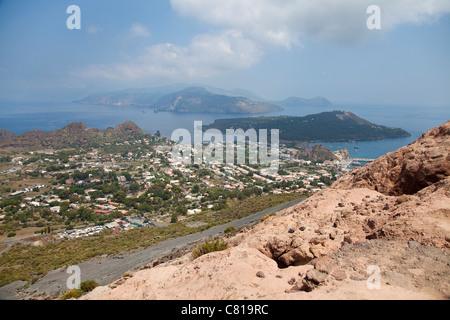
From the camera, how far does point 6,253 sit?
53.6 feet

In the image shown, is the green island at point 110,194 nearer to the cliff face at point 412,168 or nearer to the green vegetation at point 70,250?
the green vegetation at point 70,250

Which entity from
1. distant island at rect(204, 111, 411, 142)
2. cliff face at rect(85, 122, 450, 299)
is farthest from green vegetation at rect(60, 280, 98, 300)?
distant island at rect(204, 111, 411, 142)

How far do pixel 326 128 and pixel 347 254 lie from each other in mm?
83271

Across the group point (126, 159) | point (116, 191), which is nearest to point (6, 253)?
point (116, 191)

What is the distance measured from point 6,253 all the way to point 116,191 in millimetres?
16635

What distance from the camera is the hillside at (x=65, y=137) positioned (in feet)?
188

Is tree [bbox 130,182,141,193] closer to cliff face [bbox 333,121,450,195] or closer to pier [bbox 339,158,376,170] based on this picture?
cliff face [bbox 333,121,450,195]

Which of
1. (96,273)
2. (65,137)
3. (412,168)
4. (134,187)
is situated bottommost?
(134,187)

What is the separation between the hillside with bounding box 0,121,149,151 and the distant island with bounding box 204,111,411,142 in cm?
2928

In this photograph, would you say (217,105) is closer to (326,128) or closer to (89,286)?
(326,128)

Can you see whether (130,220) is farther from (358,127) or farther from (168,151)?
(358,127)

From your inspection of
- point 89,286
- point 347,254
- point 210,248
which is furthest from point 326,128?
point 347,254

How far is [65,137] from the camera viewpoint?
6469 cm

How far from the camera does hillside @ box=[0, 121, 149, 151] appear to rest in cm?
5719
